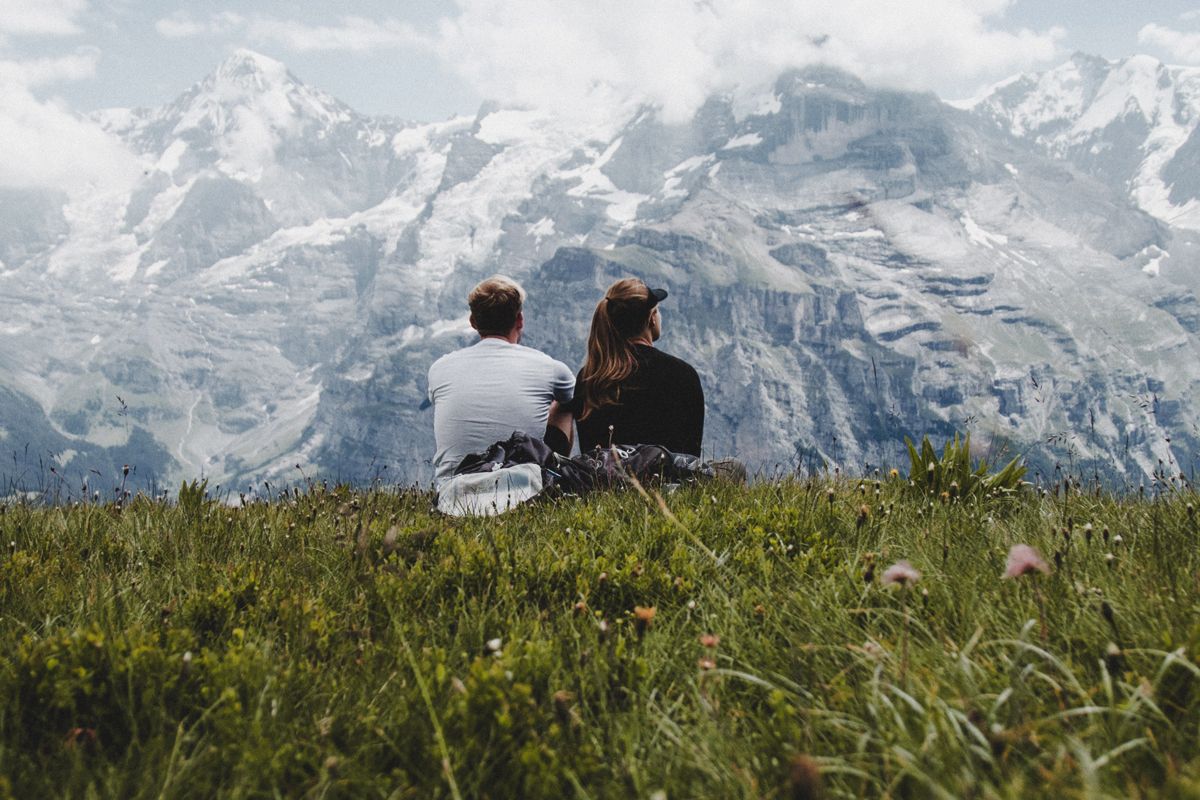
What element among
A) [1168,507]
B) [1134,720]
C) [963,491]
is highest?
[1134,720]

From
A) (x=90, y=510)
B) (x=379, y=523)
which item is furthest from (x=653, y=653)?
(x=90, y=510)

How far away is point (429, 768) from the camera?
2.23m

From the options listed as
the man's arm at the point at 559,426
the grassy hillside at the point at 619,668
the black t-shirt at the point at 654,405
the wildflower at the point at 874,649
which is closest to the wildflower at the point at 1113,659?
the grassy hillside at the point at 619,668

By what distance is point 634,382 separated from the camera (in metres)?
7.87

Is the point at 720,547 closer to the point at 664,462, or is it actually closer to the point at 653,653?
the point at 653,653

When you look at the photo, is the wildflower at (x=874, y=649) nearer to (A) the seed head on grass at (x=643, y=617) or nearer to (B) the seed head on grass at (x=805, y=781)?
(A) the seed head on grass at (x=643, y=617)

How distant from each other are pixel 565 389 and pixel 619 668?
5481 millimetres

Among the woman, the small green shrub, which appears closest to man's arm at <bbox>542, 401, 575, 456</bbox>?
the woman

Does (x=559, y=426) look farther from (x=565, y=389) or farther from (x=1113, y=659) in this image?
(x=1113, y=659)

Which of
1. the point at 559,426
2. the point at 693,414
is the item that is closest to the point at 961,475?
the point at 693,414

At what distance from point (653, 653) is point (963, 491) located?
3464mm

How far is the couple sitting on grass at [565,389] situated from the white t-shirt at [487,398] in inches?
0.4

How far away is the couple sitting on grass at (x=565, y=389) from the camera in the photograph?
7.57 m

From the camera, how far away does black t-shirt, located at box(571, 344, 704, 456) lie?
7879mm
